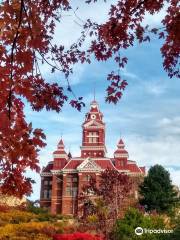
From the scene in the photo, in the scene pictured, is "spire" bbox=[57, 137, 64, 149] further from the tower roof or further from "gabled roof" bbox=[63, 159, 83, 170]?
"gabled roof" bbox=[63, 159, 83, 170]

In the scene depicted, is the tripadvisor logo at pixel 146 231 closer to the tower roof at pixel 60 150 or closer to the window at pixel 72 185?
the window at pixel 72 185

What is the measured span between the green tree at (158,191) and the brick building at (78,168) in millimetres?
12892

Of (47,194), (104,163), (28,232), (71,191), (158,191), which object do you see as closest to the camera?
(28,232)

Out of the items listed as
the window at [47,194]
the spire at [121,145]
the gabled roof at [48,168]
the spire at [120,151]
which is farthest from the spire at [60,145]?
the spire at [121,145]

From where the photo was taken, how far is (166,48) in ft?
25.4

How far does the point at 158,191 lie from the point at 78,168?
59.9ft

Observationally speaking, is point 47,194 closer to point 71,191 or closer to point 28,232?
point 71,191

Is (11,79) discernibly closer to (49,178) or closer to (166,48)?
(166,48)

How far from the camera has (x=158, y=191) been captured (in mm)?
38406

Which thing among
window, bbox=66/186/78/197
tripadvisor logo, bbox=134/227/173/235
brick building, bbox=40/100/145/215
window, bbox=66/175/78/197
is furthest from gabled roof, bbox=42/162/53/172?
tripadvisor logo, bbox=134/227/173/235

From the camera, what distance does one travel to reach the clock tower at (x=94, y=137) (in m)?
58.7

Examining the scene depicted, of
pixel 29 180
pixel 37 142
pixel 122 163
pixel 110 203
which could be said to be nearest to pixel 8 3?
pixel 37 142

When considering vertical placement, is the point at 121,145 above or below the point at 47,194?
above

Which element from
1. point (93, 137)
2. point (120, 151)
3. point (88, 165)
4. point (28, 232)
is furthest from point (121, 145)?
point (28, 232)
